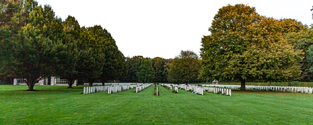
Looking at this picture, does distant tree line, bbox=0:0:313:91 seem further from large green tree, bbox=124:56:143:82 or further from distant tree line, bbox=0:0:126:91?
large green tree, bbox=124:56:143:82

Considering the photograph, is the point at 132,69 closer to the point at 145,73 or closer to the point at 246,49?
the point at 145,73

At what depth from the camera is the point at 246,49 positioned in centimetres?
2580

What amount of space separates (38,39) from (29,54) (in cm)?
172

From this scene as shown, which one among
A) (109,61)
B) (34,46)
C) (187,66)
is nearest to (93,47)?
(109,61)

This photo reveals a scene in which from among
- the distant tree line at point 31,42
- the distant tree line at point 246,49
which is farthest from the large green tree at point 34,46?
the distant tree line at point 246,49

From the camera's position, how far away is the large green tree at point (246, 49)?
2456 centimetres

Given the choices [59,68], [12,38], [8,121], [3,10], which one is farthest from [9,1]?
[8,121]

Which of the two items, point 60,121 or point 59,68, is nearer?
point 60,121

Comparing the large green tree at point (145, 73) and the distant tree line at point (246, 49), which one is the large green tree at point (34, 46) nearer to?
the distant tree line at point (246, 49)

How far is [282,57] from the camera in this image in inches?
965

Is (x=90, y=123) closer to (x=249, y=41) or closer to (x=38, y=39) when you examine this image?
(x=38, y=39)

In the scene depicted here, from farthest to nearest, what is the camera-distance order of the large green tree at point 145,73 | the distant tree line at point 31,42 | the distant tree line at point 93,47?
1. the large green tree at point 145,73
2. the distant tree line at point 93,47
3. the distant tree line at point 31,42

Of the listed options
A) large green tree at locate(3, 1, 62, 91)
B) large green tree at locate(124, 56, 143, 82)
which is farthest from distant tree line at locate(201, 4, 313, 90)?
large green tree at locate(124, 56, 143, 82)

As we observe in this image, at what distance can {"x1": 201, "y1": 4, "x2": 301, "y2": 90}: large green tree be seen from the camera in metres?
24.6
